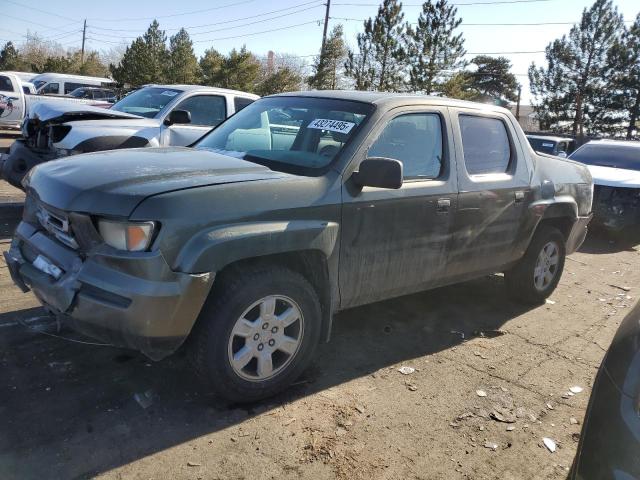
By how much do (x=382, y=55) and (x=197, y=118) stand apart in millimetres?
25815

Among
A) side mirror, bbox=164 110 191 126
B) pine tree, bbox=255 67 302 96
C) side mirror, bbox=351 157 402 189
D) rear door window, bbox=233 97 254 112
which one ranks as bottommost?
side mirror, bbox=351 157 402 189

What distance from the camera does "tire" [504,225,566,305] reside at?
5246mm

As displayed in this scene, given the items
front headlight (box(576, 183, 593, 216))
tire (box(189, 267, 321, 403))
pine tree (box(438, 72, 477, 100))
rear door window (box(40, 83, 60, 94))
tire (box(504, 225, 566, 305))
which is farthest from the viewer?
pine tree (box(438, 72, 477, 100))

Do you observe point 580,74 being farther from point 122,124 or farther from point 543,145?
point 122,124

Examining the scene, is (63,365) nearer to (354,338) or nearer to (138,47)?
(354,338)

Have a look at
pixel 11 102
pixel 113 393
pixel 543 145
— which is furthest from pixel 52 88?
pixel 113 393

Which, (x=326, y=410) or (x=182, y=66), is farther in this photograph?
(x=182, y=66)

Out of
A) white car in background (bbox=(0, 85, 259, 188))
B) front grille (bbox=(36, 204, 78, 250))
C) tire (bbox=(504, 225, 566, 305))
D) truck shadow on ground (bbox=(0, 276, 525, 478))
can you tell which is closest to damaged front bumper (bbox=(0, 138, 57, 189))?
white car in background (bbox=(0, 85, 259, 188))

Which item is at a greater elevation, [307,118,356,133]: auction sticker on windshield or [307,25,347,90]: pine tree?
[307,25,347,90]: pine tree

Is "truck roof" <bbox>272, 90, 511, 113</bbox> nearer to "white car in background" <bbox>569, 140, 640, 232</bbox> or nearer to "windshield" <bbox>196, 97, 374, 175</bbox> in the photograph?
"windshield" <bbox>196, 97, 374, 175</bbox>

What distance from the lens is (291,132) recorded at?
4117 mm

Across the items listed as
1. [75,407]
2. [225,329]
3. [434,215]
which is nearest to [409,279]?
[434,215]

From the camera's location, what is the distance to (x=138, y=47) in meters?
36.2

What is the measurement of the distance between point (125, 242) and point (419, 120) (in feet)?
7.65
